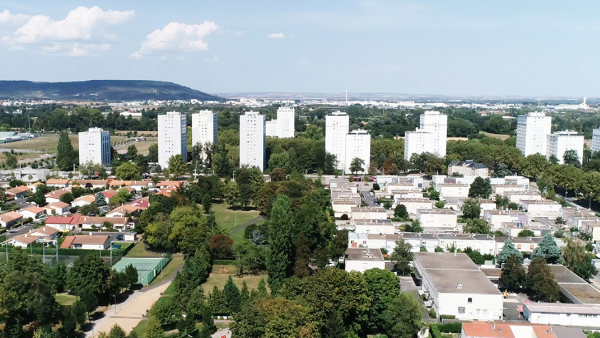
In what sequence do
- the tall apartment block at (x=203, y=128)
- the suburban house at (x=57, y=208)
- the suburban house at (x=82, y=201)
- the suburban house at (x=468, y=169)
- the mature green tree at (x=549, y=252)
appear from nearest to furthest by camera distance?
the mature green tree at (x=549, y=252) → the suburban house at (x=57, y=208) → the suburban house at (x=82, y=201) → the suburban house at (x=468, y=169) → the tall apartment block at (x=203, y=128)

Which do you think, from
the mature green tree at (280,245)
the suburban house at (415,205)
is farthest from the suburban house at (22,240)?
the suburban house at (415,205)

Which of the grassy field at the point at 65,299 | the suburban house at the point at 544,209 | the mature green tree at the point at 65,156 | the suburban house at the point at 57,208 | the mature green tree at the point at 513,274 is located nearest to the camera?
the grassy field at the point at 65,299

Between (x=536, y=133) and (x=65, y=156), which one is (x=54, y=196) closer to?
(x=65, y=156)

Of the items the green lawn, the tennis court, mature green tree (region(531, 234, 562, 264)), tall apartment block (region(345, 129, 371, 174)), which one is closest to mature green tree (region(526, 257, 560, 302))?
mature green tree (region(531, 234, 562, 264))

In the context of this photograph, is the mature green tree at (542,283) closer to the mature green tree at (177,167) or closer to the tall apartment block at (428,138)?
the mature green tree at (177,167)

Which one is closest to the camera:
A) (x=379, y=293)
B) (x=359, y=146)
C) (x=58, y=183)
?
(x=379, y=293)

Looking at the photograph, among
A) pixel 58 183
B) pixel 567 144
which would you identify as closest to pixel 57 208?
pixel 58 183

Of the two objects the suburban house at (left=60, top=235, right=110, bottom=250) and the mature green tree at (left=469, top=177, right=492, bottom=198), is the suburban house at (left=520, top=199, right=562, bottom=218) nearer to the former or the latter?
the mature green tree at (left=469, top=177, right=492, bottom=198)
